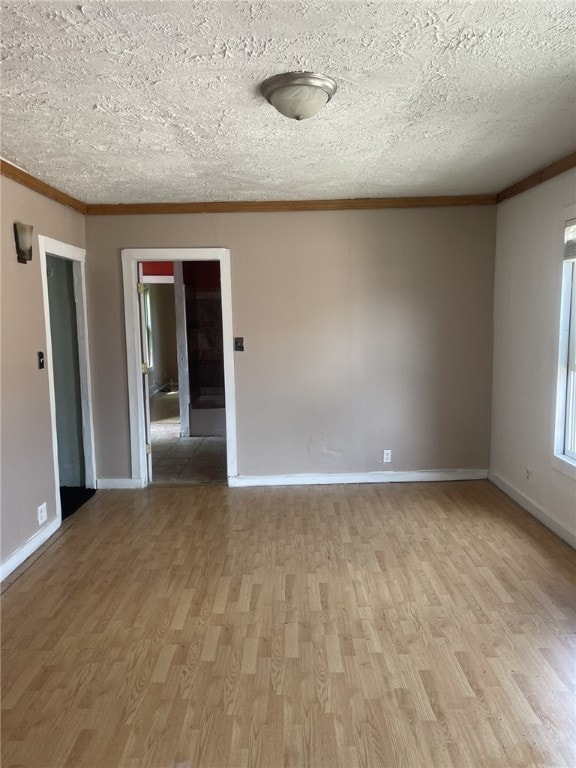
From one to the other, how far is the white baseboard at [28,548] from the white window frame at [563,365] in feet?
11.3

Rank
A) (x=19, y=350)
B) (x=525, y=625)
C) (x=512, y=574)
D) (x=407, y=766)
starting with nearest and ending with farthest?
(x=407, y=766) < (x=525, y=625) < (x=512, y=574) < (x=19, y=350)

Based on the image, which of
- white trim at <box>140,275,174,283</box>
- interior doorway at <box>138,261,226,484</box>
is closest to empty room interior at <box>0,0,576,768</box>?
interior doorway at <box>138,261,226,484</box>

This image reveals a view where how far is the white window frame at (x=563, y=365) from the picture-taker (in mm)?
3316

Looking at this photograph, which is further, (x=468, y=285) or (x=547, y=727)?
(x=468, y=285)

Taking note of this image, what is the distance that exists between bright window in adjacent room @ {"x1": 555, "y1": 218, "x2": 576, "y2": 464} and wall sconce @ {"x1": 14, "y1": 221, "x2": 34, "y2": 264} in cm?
337

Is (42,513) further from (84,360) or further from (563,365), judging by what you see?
(563,365)

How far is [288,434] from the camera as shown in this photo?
14.9ft

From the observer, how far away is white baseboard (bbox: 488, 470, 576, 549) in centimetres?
332

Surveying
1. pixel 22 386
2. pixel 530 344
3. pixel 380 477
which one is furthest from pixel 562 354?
pixel 22 386

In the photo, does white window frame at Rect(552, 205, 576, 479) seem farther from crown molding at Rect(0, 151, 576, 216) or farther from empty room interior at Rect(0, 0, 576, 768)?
crown molding at Rect(0, 151, 576, 216)

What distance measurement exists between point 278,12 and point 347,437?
3.42m

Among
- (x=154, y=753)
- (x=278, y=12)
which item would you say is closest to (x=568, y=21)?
(x=278, y=12)

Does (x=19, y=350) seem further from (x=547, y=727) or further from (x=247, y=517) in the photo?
(x=547, y=727)

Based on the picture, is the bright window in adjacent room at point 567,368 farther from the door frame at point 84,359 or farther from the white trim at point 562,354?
the door frame at point 84,359
